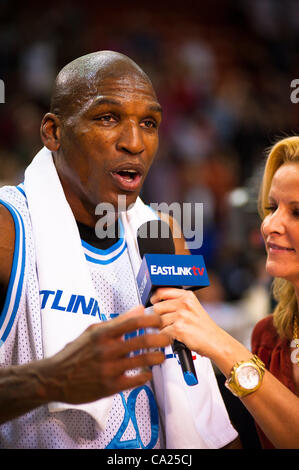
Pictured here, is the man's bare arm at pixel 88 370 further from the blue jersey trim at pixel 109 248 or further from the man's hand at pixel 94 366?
the blue jersey trim at pixel 109 248

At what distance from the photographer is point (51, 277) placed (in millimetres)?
1531

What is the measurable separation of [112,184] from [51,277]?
0.33 meters

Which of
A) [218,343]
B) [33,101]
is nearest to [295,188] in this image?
[218,343]

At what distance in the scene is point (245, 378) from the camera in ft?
5.25

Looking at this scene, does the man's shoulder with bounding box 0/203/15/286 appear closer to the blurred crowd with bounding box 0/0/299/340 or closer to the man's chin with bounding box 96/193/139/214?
the man's chin with bounding box 96/193/139/214

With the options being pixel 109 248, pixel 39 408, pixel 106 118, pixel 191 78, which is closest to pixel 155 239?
pixel 109 248

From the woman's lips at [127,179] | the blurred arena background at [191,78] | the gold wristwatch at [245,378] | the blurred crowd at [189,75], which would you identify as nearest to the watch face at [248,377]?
the gold wristwatch at [245,378]

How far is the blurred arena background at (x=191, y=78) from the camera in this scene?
4902 mm

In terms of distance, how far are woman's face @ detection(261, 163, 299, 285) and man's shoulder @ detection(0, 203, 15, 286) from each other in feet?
2.85

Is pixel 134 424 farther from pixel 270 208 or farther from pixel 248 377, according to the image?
pixel 270 208

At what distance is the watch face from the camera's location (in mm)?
1597

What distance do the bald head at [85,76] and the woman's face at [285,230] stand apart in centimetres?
60
